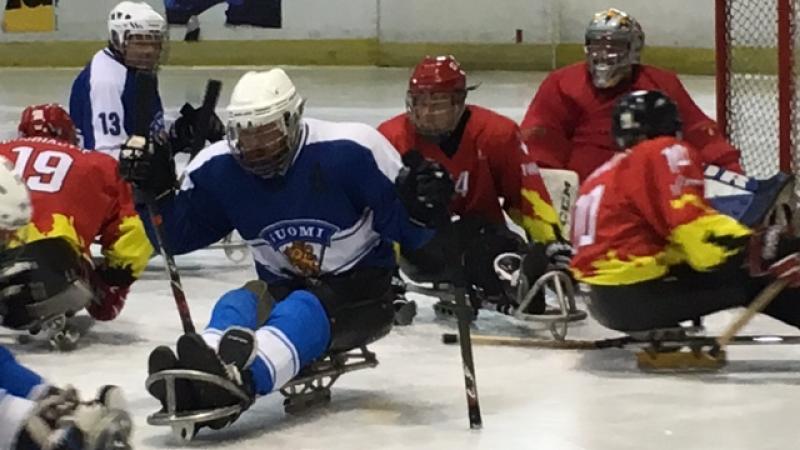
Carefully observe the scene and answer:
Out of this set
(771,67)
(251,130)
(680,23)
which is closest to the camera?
(251,130)

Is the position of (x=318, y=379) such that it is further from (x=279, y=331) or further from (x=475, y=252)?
(x=475, y=252)

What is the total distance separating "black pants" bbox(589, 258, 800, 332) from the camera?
391 centimetres

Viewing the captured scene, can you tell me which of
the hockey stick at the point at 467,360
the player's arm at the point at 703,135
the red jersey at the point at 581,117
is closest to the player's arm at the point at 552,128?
the red jersey at the point at 581,117

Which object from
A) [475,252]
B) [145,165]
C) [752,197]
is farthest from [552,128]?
[145,165]

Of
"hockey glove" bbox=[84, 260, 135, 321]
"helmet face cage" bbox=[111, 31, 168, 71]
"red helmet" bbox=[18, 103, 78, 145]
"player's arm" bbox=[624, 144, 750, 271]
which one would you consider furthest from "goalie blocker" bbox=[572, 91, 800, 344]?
"helmet face cage" bbox=[111, 31, 168, 71]

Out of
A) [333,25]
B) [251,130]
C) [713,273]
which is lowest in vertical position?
[333,25]

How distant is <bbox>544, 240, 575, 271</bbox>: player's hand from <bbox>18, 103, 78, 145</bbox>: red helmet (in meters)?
1.38

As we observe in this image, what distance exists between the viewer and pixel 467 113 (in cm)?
468

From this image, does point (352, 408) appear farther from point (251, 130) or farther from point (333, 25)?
point (333, 25)

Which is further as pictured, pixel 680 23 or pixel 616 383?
pixel 680 23

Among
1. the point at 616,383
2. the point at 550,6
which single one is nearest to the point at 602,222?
the point at 616,383

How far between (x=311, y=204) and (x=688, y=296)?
948mm

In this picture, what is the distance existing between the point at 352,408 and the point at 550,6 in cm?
862

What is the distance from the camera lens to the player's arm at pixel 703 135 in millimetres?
5074
